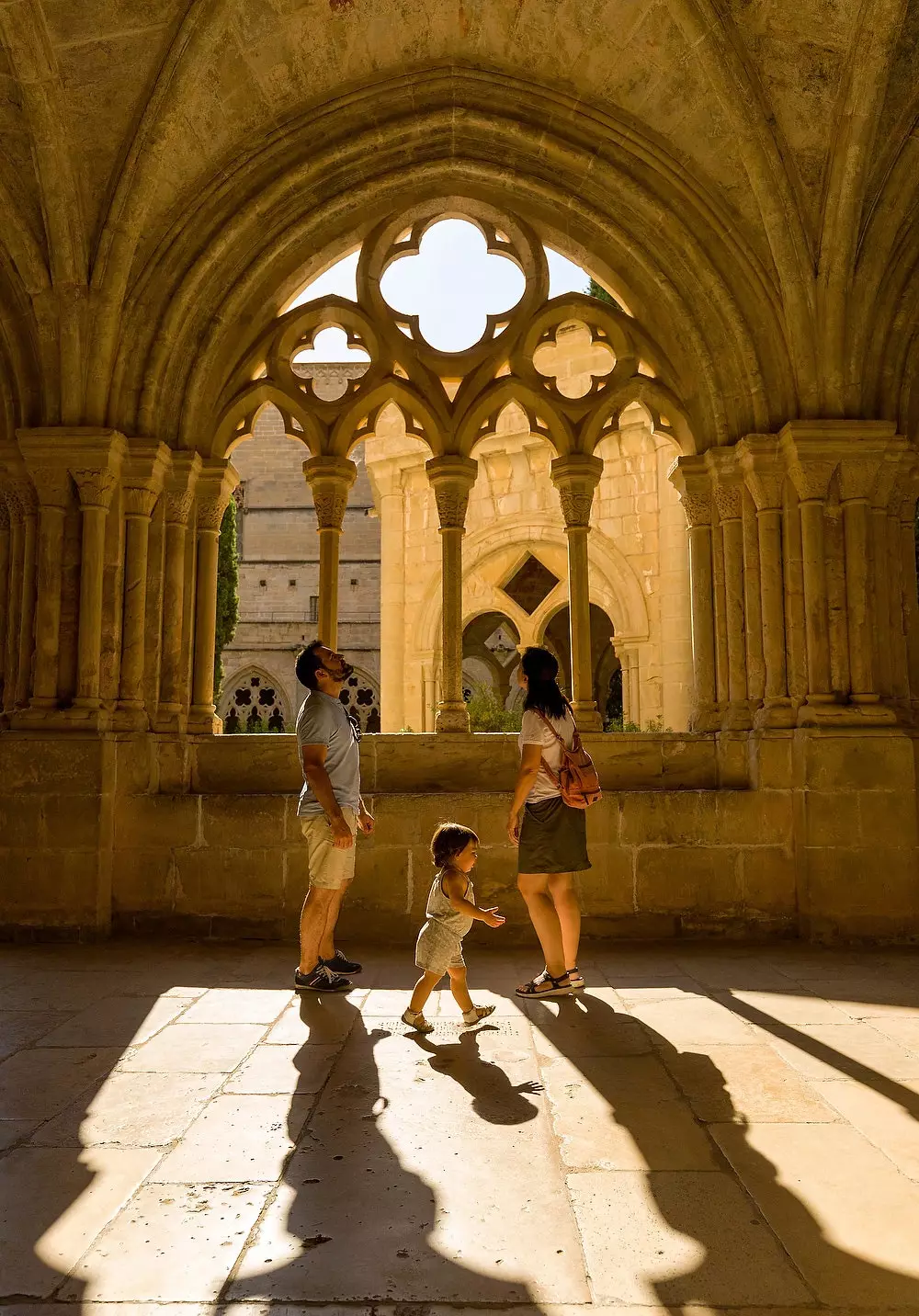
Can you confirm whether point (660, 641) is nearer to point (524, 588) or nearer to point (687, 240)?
point (524, 588)

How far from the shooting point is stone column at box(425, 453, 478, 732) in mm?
5391

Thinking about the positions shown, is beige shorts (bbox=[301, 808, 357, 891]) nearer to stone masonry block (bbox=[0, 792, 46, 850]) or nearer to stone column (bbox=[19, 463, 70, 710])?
stone masonry block (bbox=[0, 792, 46, 850])

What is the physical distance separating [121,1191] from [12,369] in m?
4.49

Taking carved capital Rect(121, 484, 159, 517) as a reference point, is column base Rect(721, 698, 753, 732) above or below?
below

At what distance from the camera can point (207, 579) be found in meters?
5.47

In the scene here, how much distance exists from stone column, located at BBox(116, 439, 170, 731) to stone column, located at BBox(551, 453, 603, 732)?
7.25 feet

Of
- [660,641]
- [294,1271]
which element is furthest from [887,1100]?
[660,641]

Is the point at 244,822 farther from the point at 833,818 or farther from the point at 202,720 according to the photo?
the point at 833,818

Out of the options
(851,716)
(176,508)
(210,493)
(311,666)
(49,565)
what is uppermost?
(210,493)

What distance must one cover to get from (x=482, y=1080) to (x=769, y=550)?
11.2 feet

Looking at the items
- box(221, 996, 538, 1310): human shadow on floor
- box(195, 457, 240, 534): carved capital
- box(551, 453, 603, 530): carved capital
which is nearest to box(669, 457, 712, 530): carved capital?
box(551, 453, 603, 530): carved capital

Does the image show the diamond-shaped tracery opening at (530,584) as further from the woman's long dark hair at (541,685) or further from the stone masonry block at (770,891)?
the woman's long dark hair at (541,685)

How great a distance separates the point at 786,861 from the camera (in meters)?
4.83

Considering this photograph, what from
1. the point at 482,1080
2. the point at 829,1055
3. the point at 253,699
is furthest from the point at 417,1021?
the point at 253,699
